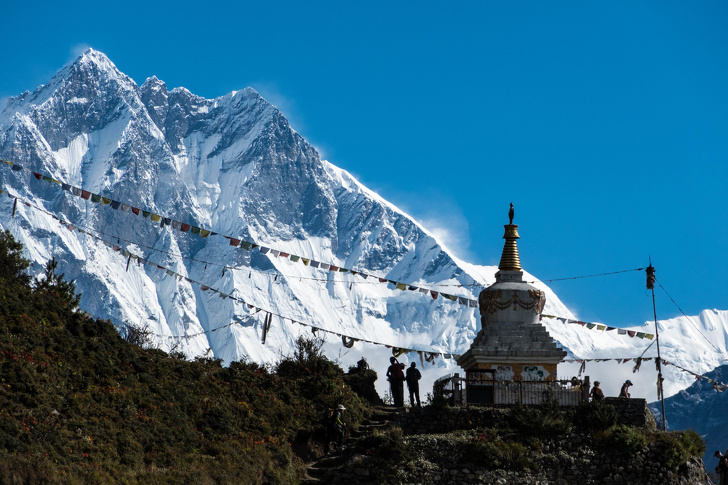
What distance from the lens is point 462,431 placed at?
31344mm

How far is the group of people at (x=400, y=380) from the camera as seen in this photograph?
1396 inches

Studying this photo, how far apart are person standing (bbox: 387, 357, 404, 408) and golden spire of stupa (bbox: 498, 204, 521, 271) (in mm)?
7608

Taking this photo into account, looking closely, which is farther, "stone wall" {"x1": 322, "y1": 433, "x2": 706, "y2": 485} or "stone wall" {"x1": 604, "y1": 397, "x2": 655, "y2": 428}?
"stone wall" {"x1": 604, "y1": 397, "x2": 655, "y2": 428}

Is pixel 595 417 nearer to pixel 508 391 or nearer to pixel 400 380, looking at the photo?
pixel 508 391

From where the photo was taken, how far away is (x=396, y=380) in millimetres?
35938

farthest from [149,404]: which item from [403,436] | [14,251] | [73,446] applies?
[14,251]

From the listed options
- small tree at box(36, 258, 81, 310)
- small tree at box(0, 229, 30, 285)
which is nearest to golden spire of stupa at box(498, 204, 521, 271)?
small tree at box(36, 258, 81, 310)

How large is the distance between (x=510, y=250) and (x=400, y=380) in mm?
8953

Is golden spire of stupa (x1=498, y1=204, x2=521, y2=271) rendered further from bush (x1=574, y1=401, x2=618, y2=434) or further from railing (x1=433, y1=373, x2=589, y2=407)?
bush (x1=574, y1=401, x2=618, y2=434)

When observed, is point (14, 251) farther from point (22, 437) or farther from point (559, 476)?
point (559, 476)

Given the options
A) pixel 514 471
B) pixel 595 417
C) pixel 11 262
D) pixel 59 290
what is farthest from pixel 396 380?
Answer: pixel 11 262

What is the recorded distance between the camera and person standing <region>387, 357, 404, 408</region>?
35.8 metres

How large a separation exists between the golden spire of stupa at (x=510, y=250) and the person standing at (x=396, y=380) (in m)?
7.61

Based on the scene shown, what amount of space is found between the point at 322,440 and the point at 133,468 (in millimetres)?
7661
